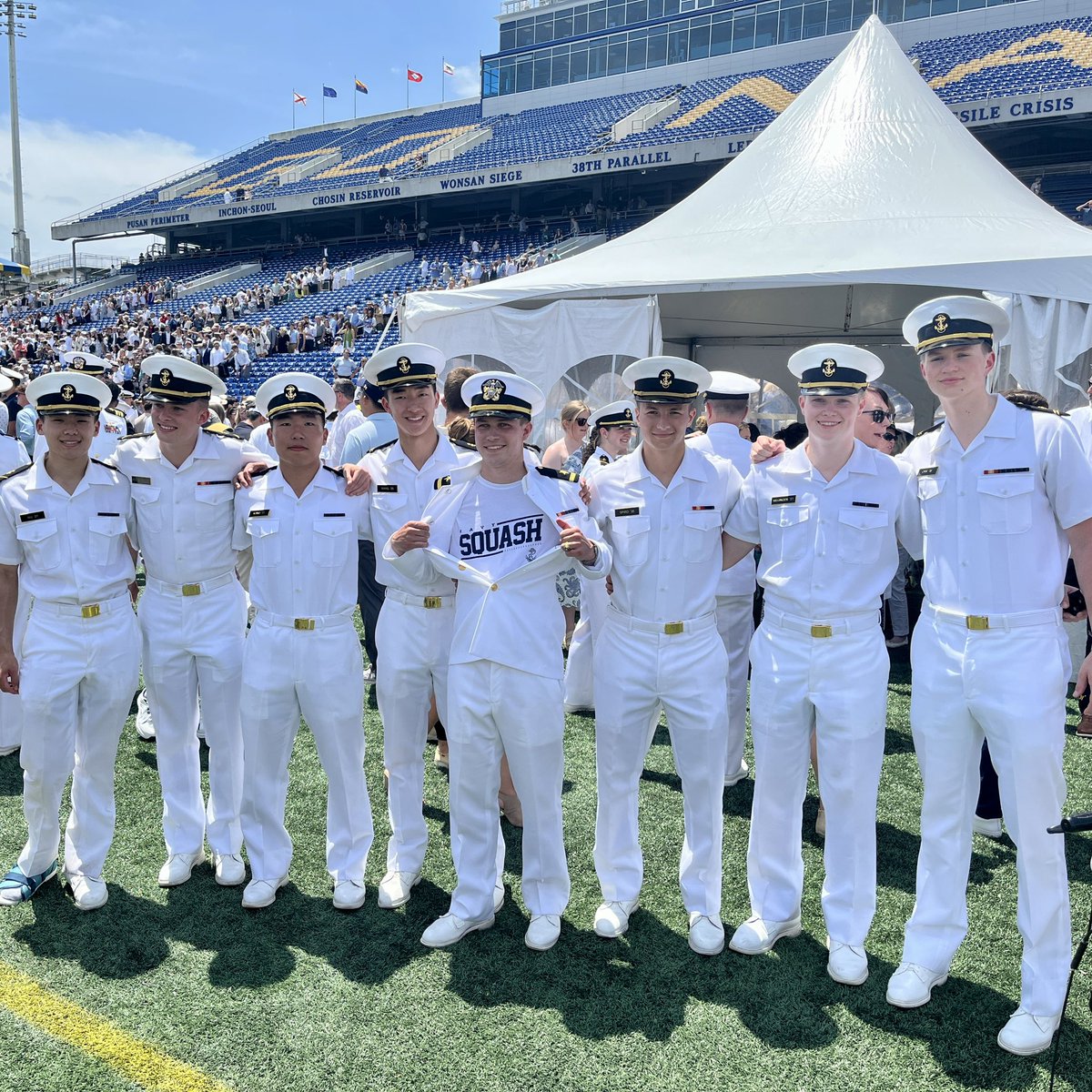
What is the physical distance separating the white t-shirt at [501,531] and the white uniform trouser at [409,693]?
369mm

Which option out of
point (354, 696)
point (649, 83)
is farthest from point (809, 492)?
point (649, 83)

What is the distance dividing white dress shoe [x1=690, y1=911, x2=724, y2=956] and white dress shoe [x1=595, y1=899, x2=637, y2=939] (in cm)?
26

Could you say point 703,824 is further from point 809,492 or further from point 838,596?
point 809,492

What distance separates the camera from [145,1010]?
3305 mm

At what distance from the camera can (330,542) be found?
12.7 ft

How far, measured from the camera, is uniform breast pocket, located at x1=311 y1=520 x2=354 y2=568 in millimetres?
3844

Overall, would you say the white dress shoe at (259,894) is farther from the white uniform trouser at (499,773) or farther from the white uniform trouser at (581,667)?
the white uniform trouser at (581,667)

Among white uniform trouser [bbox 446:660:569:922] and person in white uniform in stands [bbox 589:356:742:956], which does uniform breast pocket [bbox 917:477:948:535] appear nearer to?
person in white uniform in stands [bbox 589:356:742:956]

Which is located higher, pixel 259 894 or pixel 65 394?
pixel 65 394

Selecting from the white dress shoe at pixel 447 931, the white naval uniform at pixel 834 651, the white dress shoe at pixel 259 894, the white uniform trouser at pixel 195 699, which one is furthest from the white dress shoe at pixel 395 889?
the white naval uniform at pixel 834 651

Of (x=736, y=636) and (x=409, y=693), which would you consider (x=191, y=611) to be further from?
(x=736, y=636)

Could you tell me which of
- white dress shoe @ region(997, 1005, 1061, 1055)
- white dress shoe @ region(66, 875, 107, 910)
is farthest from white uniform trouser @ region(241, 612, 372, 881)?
white dress shoe @ region(997, 1005, 1061, 1055)

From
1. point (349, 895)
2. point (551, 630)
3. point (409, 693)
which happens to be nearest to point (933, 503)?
point (551, 630)

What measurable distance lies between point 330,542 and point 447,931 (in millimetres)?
1595
